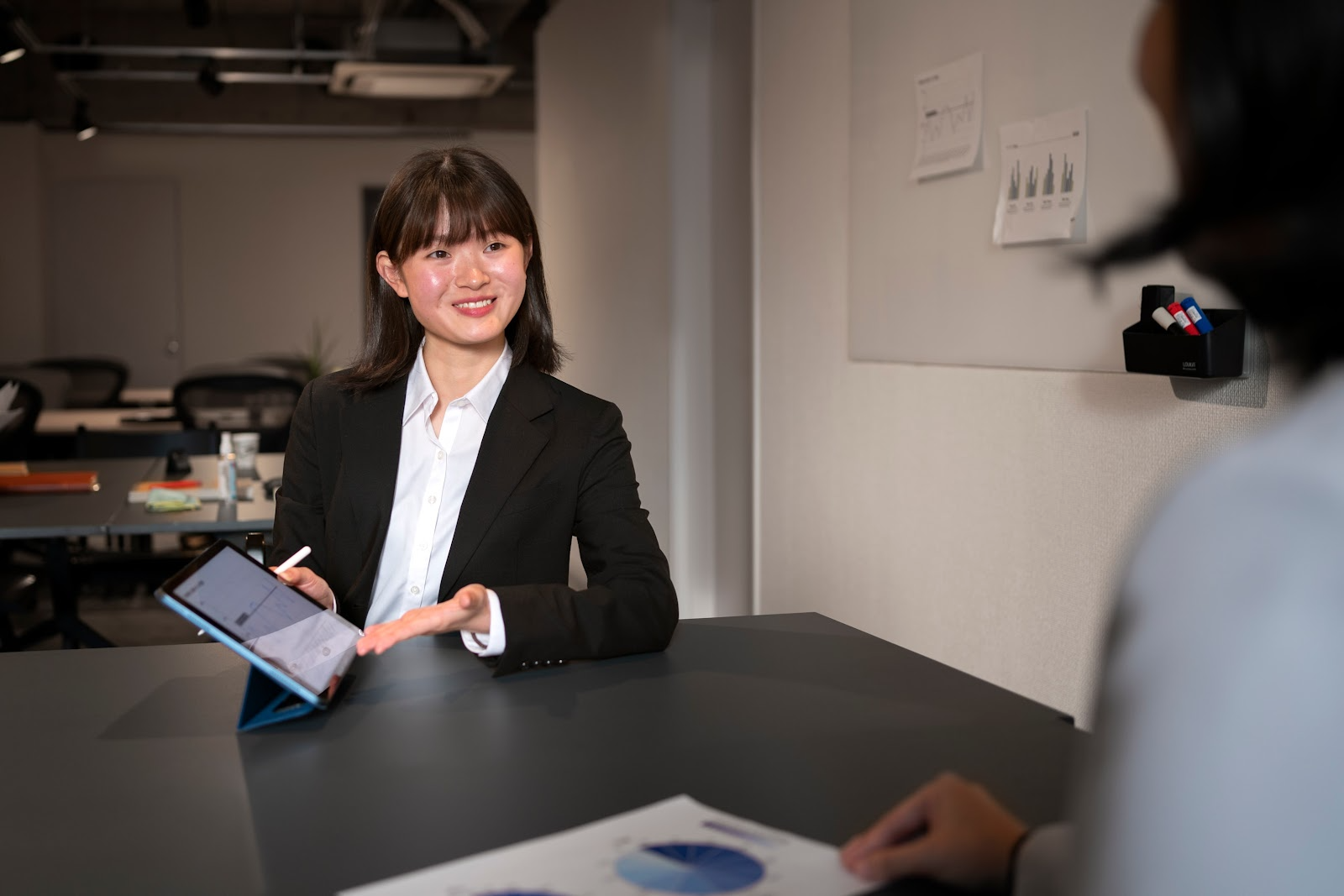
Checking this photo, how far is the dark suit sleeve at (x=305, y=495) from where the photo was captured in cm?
204

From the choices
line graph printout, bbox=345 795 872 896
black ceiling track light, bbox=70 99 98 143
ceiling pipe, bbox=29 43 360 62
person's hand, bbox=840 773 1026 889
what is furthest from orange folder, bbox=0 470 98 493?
black ceiling track light, bbox=70 99 98 143

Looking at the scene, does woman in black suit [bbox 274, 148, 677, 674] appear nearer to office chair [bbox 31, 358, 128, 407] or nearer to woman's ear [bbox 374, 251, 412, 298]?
woman's ear [bbox 374, 251, 412, 298]

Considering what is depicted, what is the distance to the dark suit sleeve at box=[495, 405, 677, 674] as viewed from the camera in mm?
1500

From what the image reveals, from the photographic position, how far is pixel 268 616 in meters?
1.37

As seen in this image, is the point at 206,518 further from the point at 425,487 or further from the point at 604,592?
the point at 604,592

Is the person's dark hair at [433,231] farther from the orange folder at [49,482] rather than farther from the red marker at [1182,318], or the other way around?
the orange folder at [49,482]

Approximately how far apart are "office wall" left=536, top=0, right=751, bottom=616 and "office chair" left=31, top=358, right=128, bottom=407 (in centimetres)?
538

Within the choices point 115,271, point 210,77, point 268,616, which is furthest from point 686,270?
point 115,271

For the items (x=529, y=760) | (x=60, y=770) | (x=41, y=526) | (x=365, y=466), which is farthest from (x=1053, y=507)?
(x=41, y=526)

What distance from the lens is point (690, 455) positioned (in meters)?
5.55

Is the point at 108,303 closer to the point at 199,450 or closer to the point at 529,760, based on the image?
the point at 199,450

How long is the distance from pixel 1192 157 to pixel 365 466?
162cm

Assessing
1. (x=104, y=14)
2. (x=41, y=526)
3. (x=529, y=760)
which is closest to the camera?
(x=529, y=760)

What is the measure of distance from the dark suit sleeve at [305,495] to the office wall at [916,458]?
124 centimetres
